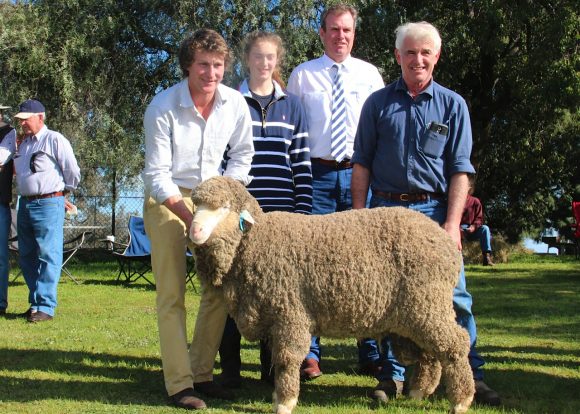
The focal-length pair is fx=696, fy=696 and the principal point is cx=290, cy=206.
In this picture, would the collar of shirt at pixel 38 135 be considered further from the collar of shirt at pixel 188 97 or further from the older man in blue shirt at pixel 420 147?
the older man in blue shirt at pixel 420 147

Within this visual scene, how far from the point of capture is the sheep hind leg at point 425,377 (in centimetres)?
449

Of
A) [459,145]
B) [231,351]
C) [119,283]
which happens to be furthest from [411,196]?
[119,283]

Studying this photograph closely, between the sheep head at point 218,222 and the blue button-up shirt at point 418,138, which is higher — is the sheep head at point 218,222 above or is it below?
below

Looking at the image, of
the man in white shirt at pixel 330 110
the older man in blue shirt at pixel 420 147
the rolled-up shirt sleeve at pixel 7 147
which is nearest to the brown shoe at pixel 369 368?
the man in white shirt at pixel 330 110

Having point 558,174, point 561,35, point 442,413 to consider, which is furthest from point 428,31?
point 558,174

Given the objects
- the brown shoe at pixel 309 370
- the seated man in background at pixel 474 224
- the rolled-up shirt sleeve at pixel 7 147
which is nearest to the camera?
the brown shoe at pixel 309 370

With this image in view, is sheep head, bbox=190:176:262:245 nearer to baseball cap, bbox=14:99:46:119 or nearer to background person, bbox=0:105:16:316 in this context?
baseball cap, bbox=14:99:46:119

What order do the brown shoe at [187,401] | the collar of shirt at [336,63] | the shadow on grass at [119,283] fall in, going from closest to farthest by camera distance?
the brown shoe at [187,401], the collar of shirt at [336,63], the shadow on grass at [119,283]

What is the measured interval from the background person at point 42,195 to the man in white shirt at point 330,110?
160 inches

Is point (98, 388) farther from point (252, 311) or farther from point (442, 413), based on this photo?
point (442, 413)

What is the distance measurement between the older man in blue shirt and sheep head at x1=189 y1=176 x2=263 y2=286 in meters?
0.95

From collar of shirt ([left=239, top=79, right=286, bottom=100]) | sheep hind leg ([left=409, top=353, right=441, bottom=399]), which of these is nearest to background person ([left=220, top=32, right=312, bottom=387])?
collar of shirt ([left=239, top=79, right=286, bottom=100])

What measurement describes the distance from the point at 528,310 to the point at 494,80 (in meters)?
12.7

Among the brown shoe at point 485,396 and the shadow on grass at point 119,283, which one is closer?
the brown shoe at point 485,396
